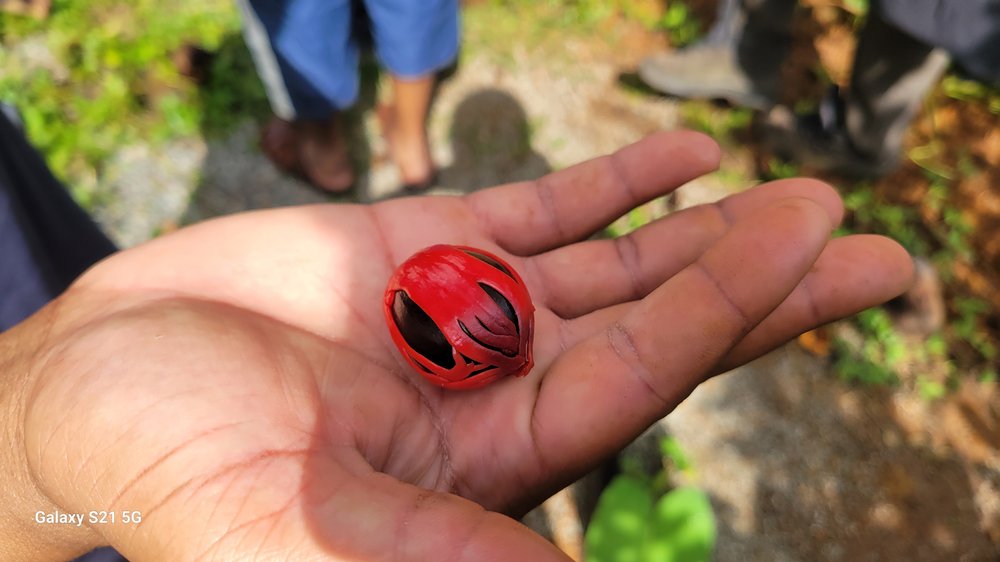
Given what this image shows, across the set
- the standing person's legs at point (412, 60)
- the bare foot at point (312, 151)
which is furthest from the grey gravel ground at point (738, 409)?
the standing person's legs at point (412, 60)

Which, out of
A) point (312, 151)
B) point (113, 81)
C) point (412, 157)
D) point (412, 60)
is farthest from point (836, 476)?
point (113, 81)

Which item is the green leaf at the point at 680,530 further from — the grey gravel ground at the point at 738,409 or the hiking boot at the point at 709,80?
the hiking boot at the point at 709,80

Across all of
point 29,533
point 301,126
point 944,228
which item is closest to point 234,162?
point 301,126

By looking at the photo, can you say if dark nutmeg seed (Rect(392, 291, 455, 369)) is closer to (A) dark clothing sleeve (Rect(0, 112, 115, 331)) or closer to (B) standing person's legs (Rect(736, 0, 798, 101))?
(A) dark clothing sleeve (Rect(0, 112, 115, 331))

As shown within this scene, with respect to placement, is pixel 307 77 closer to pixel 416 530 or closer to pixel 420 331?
pixel 420 331

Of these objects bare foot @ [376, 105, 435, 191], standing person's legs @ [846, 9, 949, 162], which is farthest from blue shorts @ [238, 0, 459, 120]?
standing person's legs @ [846, 9, 949, 162]

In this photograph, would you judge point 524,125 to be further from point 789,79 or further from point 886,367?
point 886,367
